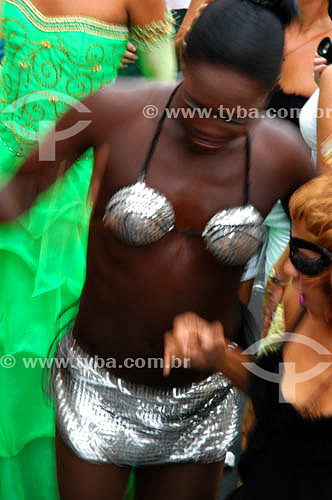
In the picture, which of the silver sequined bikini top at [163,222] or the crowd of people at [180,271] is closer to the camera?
the crowd of people at [180,271]

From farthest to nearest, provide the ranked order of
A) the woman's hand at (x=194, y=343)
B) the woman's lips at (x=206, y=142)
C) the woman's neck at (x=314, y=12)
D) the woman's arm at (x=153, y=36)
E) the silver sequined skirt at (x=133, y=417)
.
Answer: the woman's neck at (x=314, y=12) < the woman's arm at (x=153, y=36) < the silver sequined skirt at (x=133, y=417) < the woman's lips at (x=206, y=142) < the woman's hand at (x=194, y=343)

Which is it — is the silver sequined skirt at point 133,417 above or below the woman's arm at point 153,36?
below

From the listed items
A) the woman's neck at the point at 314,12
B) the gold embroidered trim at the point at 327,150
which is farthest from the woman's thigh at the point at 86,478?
the woman's neck at the point at 314,12

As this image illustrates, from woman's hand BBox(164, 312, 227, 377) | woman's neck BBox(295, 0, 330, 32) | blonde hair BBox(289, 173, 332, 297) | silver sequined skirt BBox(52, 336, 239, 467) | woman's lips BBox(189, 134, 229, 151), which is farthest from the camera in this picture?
woman's neck BBox(295, 0, 330, 32)

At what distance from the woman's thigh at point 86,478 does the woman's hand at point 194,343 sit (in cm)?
46

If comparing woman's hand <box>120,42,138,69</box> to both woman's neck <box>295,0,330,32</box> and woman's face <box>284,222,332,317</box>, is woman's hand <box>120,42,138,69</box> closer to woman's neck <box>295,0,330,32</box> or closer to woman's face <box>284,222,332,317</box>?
woman's neck <box>295,0,330,32</box>

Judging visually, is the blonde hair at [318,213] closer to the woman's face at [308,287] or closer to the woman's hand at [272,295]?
the woman's face at [308,287]

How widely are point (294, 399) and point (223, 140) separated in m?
0.58

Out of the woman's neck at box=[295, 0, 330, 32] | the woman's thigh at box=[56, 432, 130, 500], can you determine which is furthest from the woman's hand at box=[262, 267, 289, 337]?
the woman's neck at box=[295, 0, 330, 32]

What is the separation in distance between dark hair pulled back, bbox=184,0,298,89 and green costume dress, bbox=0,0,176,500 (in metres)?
0.77

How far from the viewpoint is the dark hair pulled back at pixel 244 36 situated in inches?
57.1

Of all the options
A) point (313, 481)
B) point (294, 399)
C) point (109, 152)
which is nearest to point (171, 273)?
point (109, 152)

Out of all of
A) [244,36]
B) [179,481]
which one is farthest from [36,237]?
[244,36]

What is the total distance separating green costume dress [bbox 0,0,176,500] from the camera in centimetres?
216
